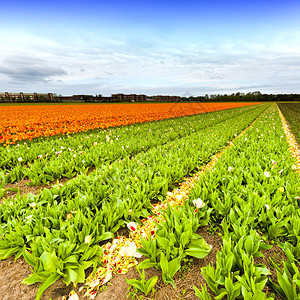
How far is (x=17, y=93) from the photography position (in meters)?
68.9

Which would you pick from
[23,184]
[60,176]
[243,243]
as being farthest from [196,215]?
[23,184]

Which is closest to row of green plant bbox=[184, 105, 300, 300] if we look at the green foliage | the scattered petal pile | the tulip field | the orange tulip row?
the tulip field

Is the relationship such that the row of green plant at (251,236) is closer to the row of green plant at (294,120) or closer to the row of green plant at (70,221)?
the row of green plant at (70,221)

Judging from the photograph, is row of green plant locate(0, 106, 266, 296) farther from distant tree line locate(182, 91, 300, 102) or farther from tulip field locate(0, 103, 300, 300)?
distant tree line locate(182, 91, 300, 102)

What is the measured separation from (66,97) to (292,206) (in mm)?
82560

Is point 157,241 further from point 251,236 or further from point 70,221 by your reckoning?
point 70,221

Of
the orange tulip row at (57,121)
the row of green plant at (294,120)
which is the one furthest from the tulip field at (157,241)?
the row of green plant at (294,120)

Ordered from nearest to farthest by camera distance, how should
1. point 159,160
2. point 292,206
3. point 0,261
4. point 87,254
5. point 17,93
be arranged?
point 87,254 → point 0,261 → point 292,206 → point 159,160 → point 17,93

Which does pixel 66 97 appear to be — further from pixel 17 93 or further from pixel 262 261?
pixel 262 261

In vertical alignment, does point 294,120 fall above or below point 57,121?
below

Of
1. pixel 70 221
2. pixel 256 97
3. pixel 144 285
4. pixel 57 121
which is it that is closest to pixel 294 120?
pixel 144 285

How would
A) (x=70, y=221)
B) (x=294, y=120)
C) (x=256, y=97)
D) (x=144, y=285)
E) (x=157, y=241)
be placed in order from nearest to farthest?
(x=144, y=285) → (x=157, y=241) → (x=70, y=221) → (x=294, y=120) → (x=256, y=97)

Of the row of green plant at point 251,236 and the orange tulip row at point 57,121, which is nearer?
the row of green plant at point 251,236

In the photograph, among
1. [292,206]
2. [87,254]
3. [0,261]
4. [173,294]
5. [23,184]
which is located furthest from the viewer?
[23,184]
